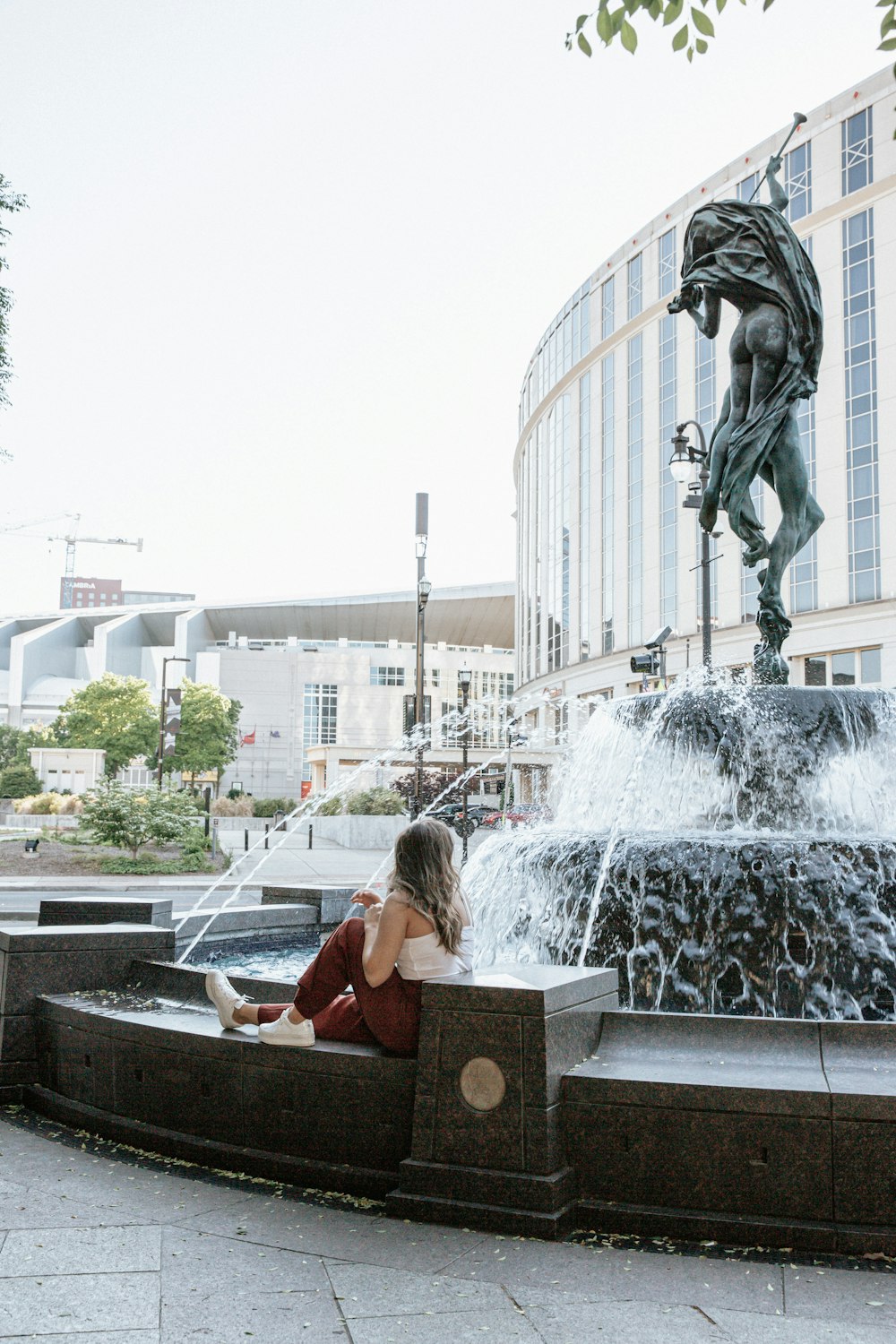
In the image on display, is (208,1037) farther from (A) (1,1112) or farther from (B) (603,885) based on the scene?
(B) (603,885)

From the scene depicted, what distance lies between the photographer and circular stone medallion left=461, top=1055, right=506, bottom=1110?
4066 millimetres

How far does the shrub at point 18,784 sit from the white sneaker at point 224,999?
73666 millimetres

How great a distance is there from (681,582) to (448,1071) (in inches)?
1818

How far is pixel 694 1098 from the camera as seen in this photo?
12.9 feet

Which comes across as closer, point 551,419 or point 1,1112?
point 1,1112

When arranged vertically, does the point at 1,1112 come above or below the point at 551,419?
below

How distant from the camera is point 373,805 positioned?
1773 inches

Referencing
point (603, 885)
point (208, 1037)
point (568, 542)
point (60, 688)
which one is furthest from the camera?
point (60, 688)

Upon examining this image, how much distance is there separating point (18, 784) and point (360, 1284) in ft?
254

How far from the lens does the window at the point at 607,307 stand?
5575cm

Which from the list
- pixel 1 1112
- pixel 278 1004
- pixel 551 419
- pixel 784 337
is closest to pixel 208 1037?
pixel 278 1004

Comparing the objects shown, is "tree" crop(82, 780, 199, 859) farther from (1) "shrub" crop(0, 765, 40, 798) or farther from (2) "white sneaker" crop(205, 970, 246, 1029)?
(1) "shrub" crop(0, 765, 40, 798)

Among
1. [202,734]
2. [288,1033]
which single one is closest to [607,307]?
[202,734]

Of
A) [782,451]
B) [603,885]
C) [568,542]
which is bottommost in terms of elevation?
[603,885]
